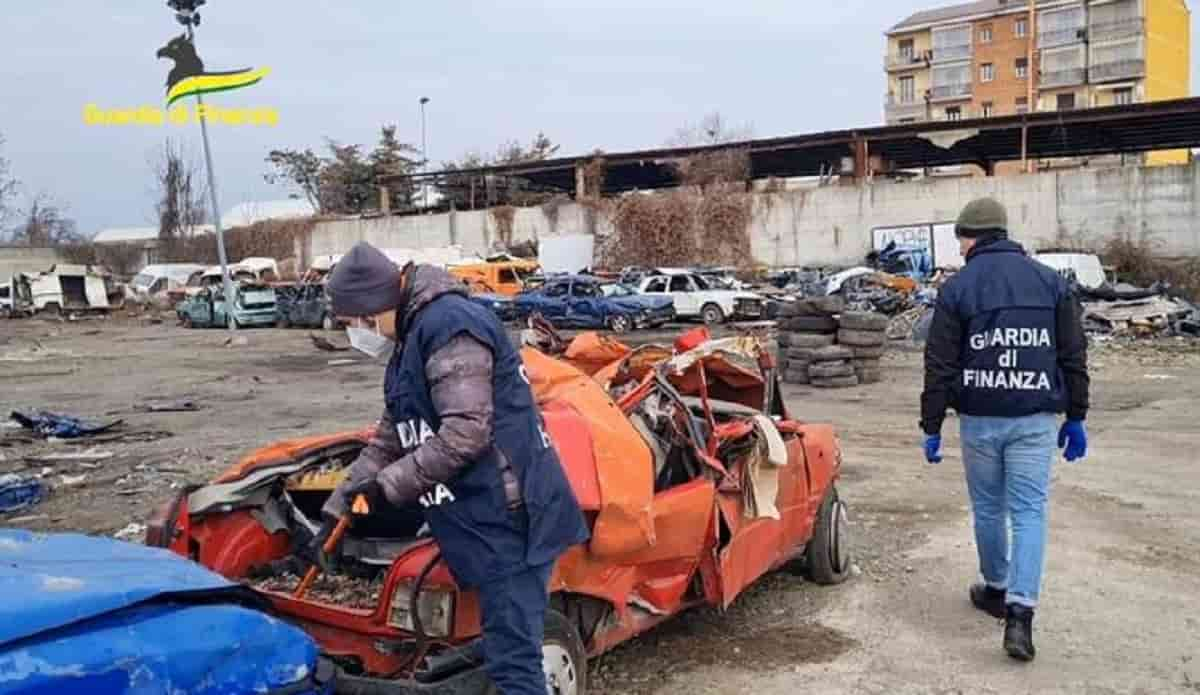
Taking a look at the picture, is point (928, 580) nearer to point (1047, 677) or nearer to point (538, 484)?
point (1047, 677)

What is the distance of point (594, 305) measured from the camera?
90.0 ft

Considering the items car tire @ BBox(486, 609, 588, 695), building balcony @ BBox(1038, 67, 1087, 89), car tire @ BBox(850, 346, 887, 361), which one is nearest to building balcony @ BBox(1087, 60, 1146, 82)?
building balcony @ BBox(1038, 67, 1087, 89)

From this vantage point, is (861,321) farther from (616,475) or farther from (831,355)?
(616,475)

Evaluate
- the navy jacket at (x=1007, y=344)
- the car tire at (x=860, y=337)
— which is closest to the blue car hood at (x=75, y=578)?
the navy jacket at (x=1007, y=344)

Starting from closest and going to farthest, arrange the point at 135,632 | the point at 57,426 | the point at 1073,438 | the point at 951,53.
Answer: the point at 135,632 → the point at 1073,438 → the point at 57,426 → the point at 951,53

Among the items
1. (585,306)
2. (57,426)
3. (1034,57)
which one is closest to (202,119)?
(585,306)

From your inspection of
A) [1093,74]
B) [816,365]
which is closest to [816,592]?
[816,365]

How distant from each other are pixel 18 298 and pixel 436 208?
58.8 ft

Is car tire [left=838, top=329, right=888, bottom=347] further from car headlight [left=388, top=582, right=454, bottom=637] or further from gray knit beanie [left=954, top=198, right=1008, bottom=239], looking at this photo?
car headlight [left=388, top=582, right=454, bottom=637]

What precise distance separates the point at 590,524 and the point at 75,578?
5.02 feet

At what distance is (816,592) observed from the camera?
5.61 metres

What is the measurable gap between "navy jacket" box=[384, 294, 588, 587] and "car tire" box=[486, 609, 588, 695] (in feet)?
1.72

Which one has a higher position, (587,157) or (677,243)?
(587,157)

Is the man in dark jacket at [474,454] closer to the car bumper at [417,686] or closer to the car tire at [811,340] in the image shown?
the car bumper at [417,686]
